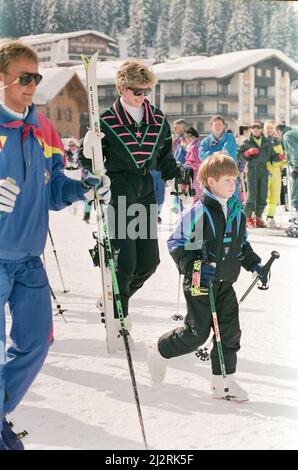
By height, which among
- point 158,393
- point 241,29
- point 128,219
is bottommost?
point 158,393

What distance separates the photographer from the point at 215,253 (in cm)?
338

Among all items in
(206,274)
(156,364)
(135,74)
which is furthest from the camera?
(135,74)

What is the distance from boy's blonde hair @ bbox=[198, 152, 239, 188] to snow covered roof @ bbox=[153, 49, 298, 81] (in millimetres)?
18354

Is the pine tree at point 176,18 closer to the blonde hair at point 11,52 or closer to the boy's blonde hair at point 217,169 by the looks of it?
the boy's blonde hair at point 217,169

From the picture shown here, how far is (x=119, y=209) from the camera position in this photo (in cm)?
423

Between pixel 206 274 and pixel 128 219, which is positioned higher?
pixel 128 219

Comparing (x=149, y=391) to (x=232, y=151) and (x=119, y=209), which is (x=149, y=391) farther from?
(x=232, y=151)

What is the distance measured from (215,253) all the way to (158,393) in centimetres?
78

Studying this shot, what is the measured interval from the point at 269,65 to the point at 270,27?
14.3 m

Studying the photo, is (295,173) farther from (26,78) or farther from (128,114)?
(26,78)

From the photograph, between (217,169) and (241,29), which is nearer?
(217,169)

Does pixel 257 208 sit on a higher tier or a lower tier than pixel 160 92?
lower

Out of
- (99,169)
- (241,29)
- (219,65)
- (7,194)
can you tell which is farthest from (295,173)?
(219,65)
